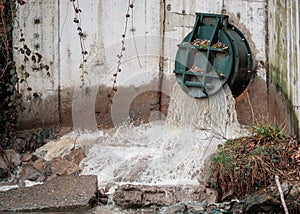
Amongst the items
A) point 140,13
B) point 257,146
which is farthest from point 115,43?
point 257,146

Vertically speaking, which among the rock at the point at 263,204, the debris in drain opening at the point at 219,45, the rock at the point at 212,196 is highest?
the debris in drain opening at the point at 219,45

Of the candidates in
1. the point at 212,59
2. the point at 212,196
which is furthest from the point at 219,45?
the point at 212,196

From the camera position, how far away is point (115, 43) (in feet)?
26.5

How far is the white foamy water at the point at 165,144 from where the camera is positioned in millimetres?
6859

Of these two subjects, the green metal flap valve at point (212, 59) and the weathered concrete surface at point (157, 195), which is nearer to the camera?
the weathered concrete surface at point (157, 195)

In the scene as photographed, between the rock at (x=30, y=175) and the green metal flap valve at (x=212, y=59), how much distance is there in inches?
71.1

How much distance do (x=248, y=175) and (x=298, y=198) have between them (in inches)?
27.6

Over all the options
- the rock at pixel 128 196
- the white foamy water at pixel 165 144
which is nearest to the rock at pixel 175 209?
the rock at pixel 128 196

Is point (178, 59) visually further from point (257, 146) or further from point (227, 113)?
point (257, 146)

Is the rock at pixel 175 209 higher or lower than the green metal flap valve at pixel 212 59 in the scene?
lower

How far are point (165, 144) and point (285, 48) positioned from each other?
5.36 ft

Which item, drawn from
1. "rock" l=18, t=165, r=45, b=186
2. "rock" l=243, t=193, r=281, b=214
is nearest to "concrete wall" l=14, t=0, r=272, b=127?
"rock" l=18, t=165, r=45, b=186

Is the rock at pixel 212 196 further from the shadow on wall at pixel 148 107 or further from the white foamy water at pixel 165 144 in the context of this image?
the shadow on wall at pixel 148 107

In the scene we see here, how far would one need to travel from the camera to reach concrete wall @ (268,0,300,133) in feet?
23.8
